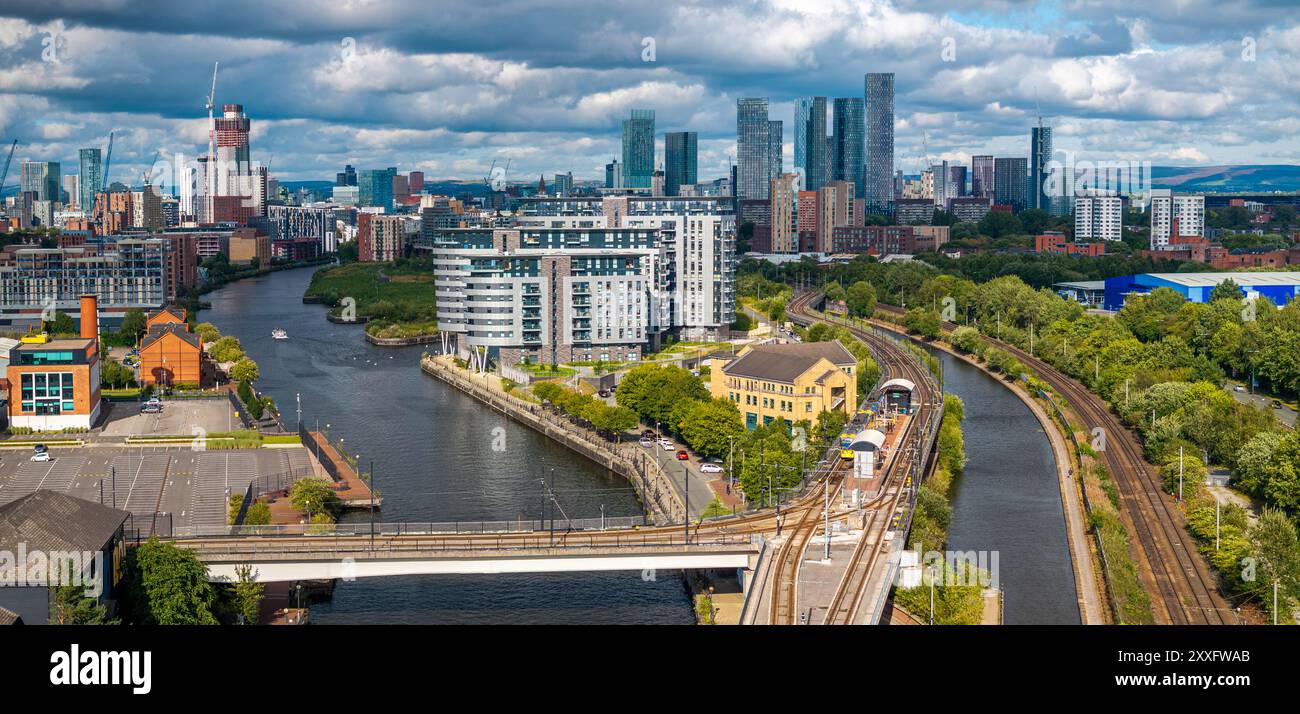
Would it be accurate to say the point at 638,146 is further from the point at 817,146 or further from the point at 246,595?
the point at 246,595

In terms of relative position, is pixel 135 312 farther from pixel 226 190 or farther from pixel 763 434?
pixel 226 190

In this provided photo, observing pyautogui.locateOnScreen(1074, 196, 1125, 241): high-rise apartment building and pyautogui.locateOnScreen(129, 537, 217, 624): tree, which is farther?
pyautogui.locateOnScreen(1074, 196, 1125, 241): high-rise apartment building

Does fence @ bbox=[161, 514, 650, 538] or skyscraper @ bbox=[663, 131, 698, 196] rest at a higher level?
skyscraper @ bbox=[663, 131, 698, 196]

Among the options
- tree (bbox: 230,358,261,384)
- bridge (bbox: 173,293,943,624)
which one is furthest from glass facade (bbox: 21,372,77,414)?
bridge (bbox: 173,293,943,624)

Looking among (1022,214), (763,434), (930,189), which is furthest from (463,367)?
(930,189)

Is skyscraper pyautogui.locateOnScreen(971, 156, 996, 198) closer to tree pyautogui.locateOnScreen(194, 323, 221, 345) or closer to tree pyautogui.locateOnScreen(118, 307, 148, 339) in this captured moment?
tree pyautogui.locateOnScreen(118, 307, 148, 339)
